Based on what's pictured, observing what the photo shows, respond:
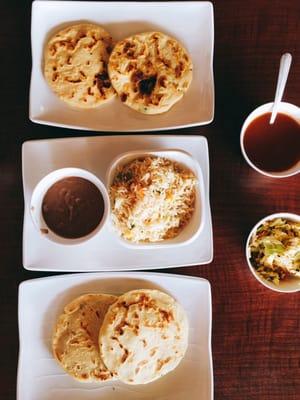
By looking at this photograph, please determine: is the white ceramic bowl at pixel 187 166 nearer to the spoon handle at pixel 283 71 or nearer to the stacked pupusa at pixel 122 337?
the stacked pupusa at pixel 122 337

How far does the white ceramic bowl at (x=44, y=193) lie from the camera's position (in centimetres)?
148

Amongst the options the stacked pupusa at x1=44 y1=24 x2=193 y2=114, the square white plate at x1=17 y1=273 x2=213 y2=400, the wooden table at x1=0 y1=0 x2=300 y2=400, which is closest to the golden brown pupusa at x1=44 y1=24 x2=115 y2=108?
the stacked pupusa at x1=44 y1=24 x2=193 y2=114

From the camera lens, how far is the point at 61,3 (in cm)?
161

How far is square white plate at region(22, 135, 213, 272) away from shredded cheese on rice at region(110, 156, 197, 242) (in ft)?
0.20

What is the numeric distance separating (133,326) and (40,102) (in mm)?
740

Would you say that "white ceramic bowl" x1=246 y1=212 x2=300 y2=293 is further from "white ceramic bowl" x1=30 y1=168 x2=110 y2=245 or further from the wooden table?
"white ceramic bowl" x1=30 y1=168 x2=110 y2=245

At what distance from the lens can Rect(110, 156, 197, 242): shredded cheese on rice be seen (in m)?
1.49

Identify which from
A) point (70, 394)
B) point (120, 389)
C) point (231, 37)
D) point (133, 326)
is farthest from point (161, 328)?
point (231, 37)

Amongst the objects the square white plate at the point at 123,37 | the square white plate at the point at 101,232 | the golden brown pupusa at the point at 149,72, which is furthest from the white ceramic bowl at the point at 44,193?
the golden brown pupusa at the point at 149,72

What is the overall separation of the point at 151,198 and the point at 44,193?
1.04ft

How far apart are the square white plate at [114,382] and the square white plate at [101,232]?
4 centimetres

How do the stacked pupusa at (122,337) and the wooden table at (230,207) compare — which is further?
the wooden table at (230,207)

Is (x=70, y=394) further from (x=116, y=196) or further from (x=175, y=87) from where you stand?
(x=175, y=87)

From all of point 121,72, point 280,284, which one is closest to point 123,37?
point 121,72
